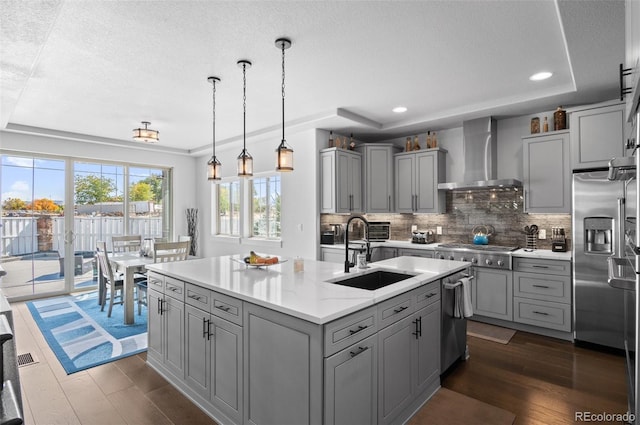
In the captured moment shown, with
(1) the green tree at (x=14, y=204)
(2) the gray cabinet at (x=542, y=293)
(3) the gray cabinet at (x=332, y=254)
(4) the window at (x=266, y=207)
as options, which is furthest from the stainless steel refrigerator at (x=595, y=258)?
(1) the green tree at (x=14, y=204)

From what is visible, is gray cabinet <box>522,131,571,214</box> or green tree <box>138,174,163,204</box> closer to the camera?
gray cabinet <box>522,131,571,214</box>

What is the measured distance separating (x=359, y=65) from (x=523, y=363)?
3.17 meters

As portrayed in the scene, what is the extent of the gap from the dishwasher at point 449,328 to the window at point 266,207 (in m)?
3.59

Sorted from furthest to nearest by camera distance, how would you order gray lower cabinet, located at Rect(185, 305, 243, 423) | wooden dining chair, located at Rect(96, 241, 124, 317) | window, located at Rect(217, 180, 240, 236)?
window, located at Rect(217, 180, 240, 236) < wooden dining chair, located at Rect(96, 241, 124, 317) < gray lower cabinet, located at Rect(185, 305, 243, 423)

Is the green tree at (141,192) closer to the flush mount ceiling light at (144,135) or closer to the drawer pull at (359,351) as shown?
the flush mount ceiling light at (144,135)

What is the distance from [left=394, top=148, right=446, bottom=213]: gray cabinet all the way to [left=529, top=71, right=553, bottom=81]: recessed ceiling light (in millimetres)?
1705

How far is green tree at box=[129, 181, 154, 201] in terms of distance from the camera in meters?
6.68

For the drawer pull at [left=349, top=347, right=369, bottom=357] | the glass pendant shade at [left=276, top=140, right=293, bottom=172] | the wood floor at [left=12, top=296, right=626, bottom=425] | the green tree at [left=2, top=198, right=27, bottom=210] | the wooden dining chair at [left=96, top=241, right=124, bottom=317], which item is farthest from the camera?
the green tree at [left=2, top=198, right=27, bottom=210]

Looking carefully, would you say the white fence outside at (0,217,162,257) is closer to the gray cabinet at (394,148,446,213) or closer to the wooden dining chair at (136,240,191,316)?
the wooden dining chair at (136,240,191,316)

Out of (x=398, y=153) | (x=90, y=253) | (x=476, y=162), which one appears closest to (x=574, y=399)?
(x=476, y=162)

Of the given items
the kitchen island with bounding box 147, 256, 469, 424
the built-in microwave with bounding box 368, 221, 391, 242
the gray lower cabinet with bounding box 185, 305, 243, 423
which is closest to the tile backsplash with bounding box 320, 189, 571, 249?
the built-in microwave with bounding box 368, 221, 391, 242

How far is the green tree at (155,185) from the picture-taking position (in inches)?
274

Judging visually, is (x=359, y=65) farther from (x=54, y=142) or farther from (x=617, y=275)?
(x=54, y=142)

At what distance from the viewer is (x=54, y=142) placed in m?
5.60
